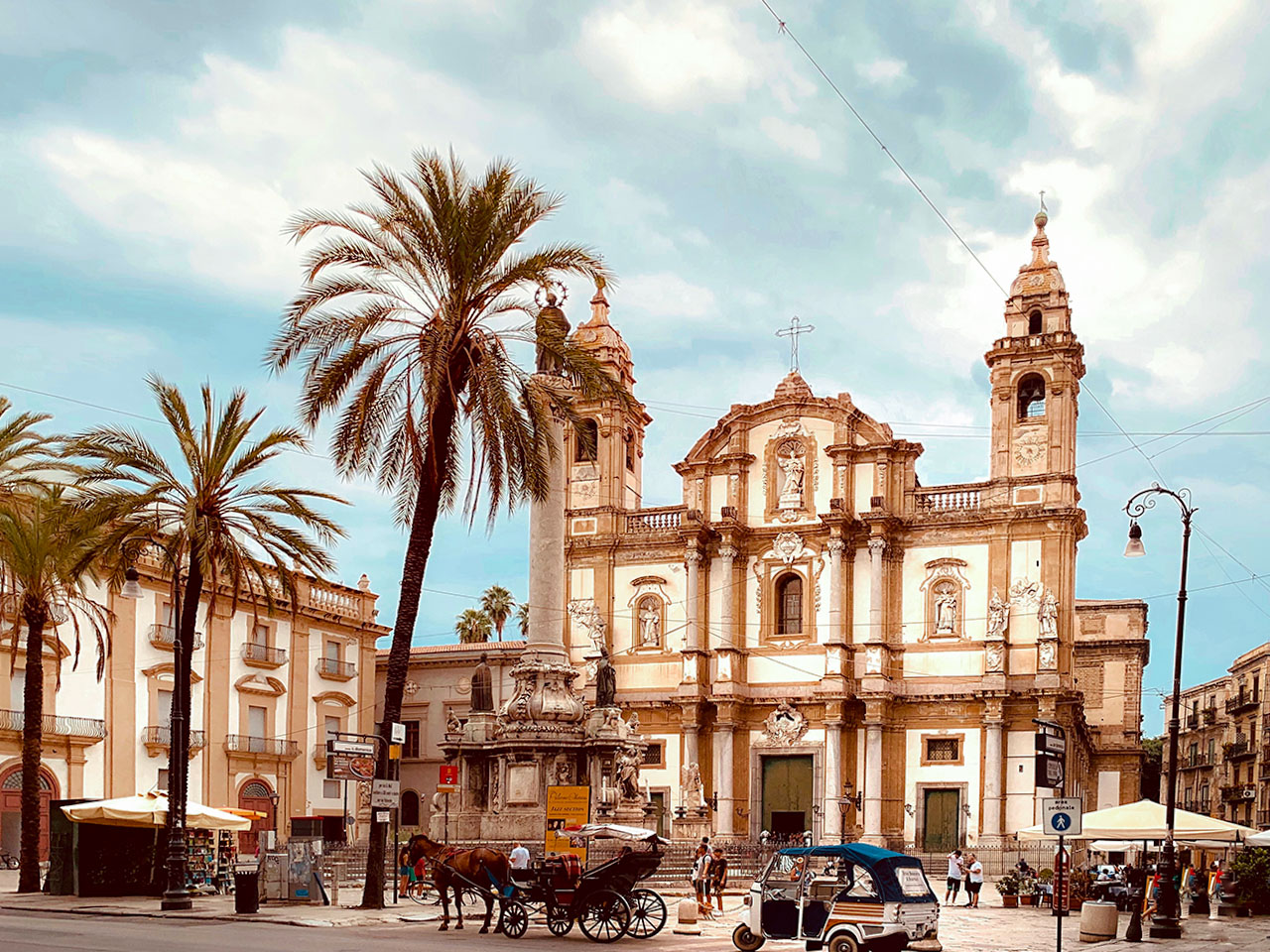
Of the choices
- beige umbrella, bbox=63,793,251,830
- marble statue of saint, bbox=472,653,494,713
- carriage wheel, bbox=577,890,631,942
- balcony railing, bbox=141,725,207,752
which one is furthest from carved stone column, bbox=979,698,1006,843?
carriage wheel, bbox=577,890,631,942

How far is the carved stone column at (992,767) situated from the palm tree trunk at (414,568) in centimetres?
2761

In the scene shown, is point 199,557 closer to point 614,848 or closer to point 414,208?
point 414,208

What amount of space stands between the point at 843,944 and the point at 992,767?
31410 mm

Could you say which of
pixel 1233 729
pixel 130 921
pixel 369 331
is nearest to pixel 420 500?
pixel 369 331

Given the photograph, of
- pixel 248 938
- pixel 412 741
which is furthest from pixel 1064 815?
pixel 412 741

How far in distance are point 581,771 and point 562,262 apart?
43.3ft

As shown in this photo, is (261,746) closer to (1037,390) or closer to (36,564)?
(36,564)

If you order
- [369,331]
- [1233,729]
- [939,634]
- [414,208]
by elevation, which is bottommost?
[1233,729]

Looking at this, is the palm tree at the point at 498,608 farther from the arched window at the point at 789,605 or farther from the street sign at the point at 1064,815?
the street sign at the point at 1064,815

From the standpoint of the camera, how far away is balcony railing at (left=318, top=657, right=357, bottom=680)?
174 ft

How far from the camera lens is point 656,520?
56594mm

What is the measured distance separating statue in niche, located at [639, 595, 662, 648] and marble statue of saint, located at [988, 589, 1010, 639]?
1218 cm

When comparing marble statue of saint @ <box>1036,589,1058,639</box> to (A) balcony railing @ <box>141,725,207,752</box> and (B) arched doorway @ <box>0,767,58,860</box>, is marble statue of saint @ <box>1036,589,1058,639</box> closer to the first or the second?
(A) balcony railing @ <box>141,725,207,752</box>

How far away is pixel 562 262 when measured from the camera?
25281 millimetres
